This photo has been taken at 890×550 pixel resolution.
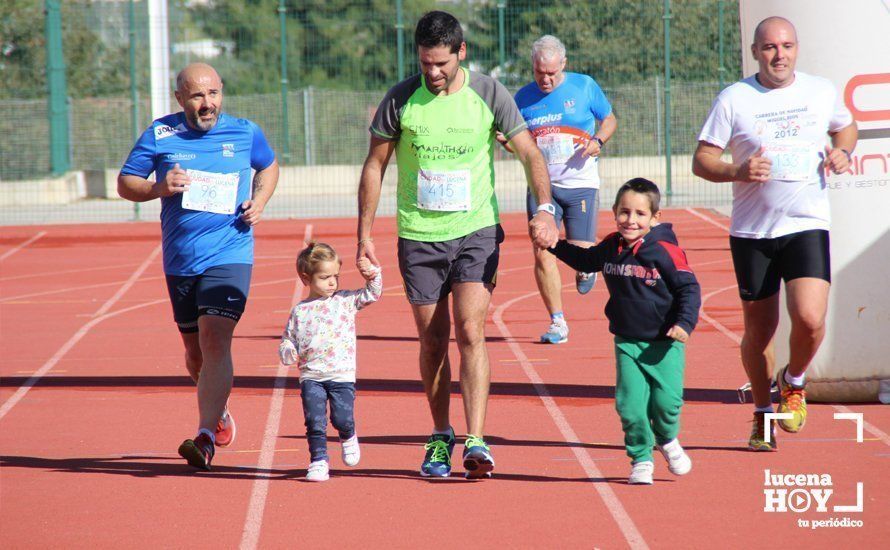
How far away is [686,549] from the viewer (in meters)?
5.25

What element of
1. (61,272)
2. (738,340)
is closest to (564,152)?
(738,340)

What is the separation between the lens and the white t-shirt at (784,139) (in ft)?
21.9

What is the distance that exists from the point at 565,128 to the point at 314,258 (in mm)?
4654

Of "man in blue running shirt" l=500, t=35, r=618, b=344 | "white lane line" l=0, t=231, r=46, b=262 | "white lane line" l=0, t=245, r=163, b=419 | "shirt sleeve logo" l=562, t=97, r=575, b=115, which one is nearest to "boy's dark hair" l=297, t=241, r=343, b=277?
"white lane line" l=0, t=245, r=163, b=419

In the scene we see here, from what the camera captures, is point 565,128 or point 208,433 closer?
point 208,433

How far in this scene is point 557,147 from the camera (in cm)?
1079

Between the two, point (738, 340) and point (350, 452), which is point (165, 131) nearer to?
point (350, 452)

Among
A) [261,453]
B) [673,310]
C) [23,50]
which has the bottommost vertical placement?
[261,453]

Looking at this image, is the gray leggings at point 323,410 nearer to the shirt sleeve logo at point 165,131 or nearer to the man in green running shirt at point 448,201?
the man in green running shirt at point 448,201

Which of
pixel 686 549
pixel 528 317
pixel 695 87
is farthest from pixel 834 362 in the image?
pixel 695 87

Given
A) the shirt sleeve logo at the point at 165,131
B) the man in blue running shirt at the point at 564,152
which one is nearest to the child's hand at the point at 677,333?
the shirt sleeve logo at the point at 165,131

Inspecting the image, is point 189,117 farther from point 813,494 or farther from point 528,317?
point 528,317

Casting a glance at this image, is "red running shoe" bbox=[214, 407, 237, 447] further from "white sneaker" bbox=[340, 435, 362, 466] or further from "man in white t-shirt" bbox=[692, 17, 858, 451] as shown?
"man in white t-shirt" bbox=[692, 17, 858, 451]

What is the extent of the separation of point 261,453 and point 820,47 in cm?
391
